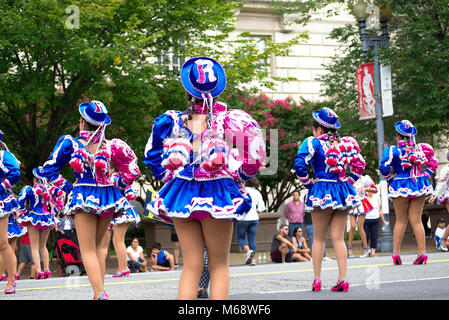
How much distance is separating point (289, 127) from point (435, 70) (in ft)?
28.0

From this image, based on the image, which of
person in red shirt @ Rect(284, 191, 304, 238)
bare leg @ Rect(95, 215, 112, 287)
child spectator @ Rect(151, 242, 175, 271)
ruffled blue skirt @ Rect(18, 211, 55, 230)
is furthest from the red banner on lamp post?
bare leg @ Rect(95, 215, 112, 287)

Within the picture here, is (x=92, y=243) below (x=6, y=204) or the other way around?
Result: below

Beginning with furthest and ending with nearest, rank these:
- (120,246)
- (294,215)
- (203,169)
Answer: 1. (294,215)
2. (120,246)
3. (203,169)

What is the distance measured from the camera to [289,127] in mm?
28250

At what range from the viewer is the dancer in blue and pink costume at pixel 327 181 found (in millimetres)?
8453

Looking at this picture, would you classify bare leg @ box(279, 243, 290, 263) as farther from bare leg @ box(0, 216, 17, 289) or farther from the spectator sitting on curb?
bare leg @ box(0, 216, 17, 289)

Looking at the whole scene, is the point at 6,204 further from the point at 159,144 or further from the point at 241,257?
the point at 241,257

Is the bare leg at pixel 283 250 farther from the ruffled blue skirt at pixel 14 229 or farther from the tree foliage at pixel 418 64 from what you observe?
the tree foliage at pixel 418 64

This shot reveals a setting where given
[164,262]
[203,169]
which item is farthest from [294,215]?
[203,169]

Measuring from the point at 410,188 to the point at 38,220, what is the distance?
6.30 metres

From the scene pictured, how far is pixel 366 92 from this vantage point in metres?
19.6

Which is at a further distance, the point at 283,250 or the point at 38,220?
the point at 283,250

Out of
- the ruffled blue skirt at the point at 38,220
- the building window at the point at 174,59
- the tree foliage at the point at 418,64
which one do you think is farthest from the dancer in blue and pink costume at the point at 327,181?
the tree foliage at the point at 418,64
